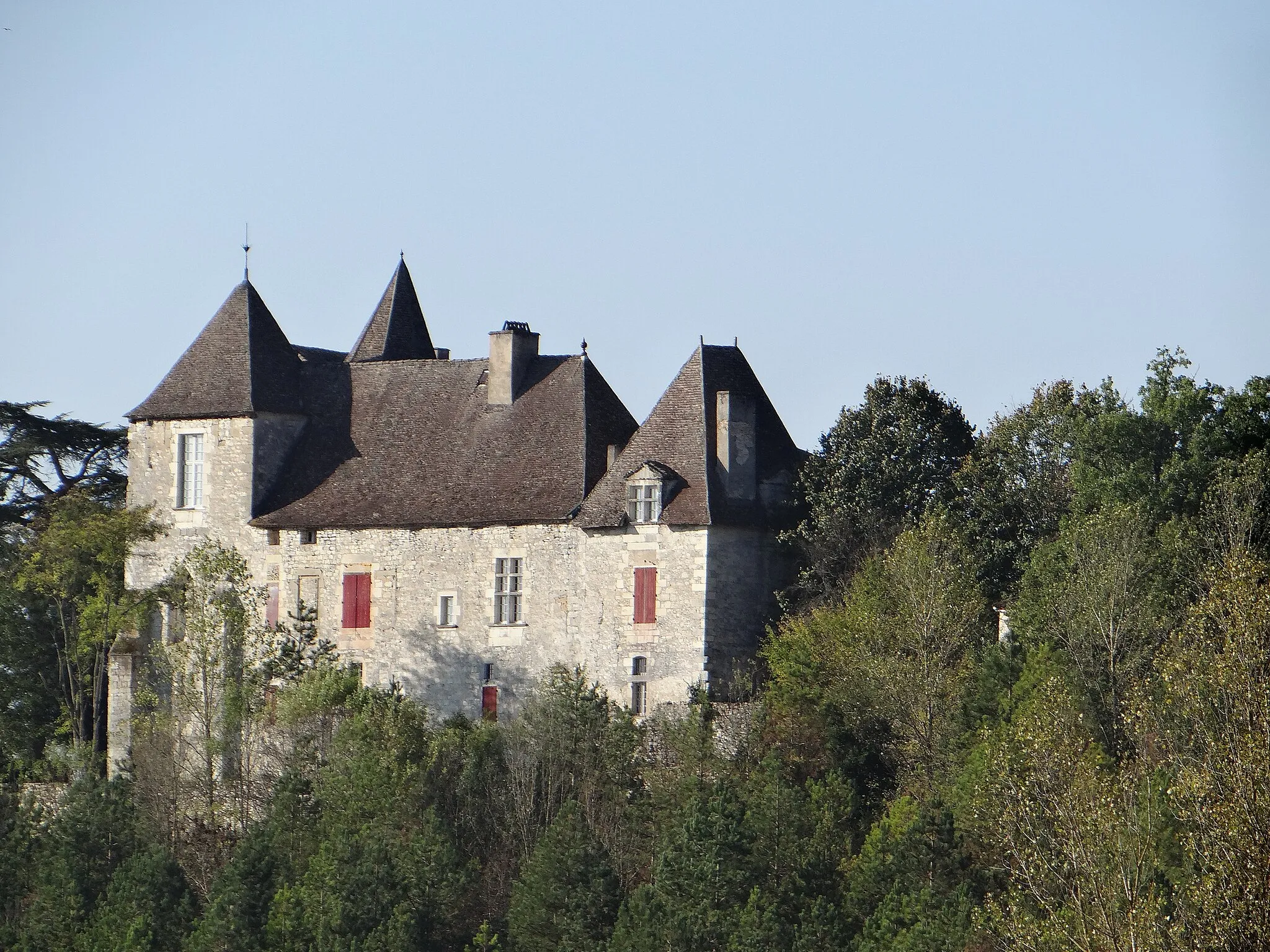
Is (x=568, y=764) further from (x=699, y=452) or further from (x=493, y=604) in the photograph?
(x=699, y=452)

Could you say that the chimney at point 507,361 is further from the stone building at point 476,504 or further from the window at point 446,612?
the window at point 446,612

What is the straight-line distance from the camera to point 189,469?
166 ft

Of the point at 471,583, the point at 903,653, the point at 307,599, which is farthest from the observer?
the point at 307,599

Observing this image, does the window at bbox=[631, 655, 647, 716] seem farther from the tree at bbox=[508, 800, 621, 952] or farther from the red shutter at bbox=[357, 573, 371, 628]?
the red shutter at bbox=[357, 573, 371, 628]

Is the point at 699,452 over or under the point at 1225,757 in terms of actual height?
over

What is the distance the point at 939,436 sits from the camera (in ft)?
152

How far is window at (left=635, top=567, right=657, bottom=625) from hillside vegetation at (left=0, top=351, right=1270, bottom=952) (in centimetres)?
164

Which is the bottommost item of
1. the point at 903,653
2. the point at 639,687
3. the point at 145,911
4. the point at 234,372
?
the point at 145,911

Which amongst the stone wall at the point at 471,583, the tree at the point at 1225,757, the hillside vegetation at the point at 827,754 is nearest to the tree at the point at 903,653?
the hillside vegetation at the point at 827,754

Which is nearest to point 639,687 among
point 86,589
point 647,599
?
point 647,599

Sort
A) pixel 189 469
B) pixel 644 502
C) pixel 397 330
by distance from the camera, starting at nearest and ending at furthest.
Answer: pixel 644 502 < pixel 189 469 < pixel 397 330

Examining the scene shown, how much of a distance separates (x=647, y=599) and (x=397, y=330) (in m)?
14.2

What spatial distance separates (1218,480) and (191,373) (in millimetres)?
21006

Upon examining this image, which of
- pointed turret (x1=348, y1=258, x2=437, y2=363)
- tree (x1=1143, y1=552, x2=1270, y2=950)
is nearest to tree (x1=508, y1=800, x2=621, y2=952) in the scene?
tree (x1=1143, y1=552, x2=1270, y2=950)
